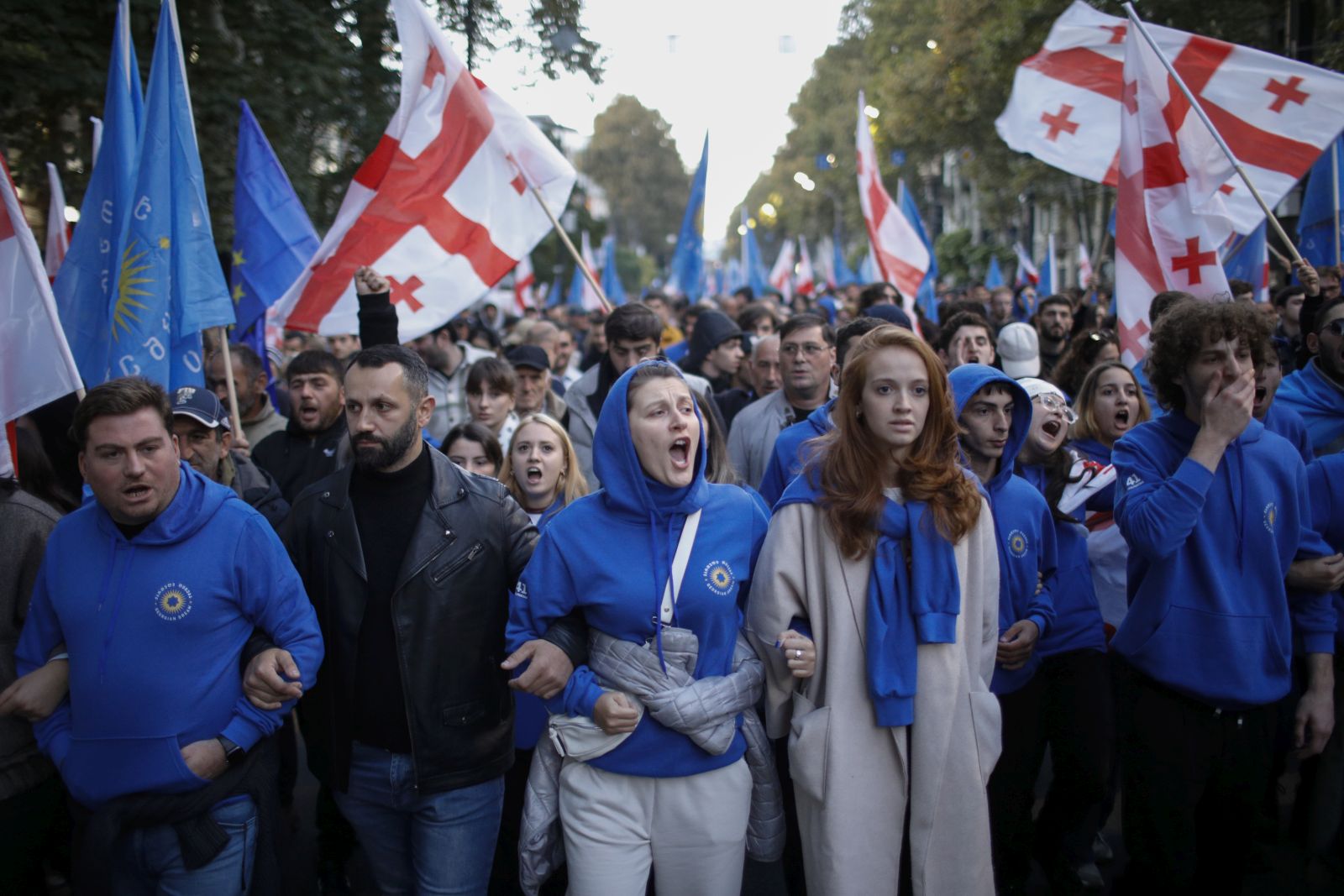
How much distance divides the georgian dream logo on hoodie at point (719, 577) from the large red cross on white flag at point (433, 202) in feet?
10.9

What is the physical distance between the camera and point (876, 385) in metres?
3.20

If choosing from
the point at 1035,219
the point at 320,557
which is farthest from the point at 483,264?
the point at 1035,219

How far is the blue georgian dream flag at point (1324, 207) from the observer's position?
8.48 meters

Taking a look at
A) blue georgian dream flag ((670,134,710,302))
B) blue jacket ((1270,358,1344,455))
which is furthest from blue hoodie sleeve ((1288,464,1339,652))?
blue georgian dream flag ((670,134,710,302))

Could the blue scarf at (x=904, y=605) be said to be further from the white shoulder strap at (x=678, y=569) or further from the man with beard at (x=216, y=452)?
the man with beard at (x=216, y=452)

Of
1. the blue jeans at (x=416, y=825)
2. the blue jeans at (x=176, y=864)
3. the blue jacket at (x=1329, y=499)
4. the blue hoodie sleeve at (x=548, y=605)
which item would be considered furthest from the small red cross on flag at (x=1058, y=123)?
the blue jeans at (x=176, y=864)

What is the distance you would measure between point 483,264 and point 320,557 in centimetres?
303

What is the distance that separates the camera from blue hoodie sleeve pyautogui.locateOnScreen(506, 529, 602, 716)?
10.4 feet

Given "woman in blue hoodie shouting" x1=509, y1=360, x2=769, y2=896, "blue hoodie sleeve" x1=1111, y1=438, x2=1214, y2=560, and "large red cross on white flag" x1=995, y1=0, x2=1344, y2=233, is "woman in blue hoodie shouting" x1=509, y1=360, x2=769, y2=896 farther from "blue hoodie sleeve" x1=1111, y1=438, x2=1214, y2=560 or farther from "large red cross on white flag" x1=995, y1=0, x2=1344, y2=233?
"large red cross on white flag" x1=995, y1=0, x2=1344, y2=233

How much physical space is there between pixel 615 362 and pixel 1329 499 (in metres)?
3.58

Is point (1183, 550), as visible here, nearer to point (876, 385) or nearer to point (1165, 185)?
point (876, 385)

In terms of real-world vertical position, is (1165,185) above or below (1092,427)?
above

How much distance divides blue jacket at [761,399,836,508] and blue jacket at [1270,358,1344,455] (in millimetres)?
A: 1787

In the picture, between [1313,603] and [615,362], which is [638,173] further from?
[1313,603]
